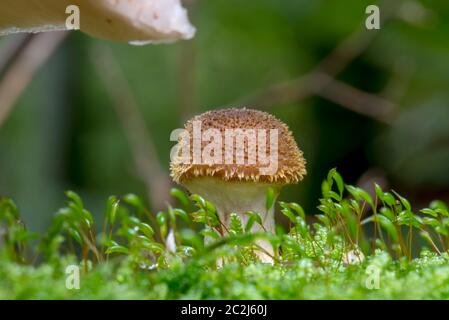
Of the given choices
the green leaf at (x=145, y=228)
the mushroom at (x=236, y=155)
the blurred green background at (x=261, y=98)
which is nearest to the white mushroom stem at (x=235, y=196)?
the mushroom at (x=236, y=155)

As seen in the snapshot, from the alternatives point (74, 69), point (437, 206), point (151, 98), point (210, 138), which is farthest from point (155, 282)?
point (151, 98)

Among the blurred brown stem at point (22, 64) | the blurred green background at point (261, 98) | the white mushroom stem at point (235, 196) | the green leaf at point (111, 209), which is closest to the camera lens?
the green leaf at point (111, 209)

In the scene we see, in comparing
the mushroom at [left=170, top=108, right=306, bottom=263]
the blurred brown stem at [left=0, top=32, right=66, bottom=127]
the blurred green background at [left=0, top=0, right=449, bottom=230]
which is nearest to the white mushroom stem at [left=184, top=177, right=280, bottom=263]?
the mushroom at [left=170, top=108, right=306, bottom=263]

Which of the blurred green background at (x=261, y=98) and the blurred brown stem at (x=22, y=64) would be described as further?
the blurred green background at (x=261, y=98)

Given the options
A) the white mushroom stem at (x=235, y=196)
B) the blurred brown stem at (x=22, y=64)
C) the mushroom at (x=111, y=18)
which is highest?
the blurred brown stem at (x=22, y=64)

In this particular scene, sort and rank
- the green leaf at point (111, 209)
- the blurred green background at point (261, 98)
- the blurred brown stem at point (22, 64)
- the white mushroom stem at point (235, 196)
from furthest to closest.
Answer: the blurred green background at point (261, 98), the blurred brown stem at point (22, 64), the white mushroom stem at point (235, 196), the green leaf at point (111, 209)

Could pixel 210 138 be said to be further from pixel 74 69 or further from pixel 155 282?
pixel 74 69

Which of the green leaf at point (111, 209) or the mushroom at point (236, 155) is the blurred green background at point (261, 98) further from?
the green leaf at point (111, 209)
